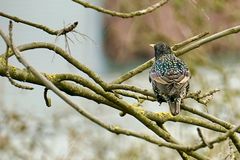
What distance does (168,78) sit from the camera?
5.28 m

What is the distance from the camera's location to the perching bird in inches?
195

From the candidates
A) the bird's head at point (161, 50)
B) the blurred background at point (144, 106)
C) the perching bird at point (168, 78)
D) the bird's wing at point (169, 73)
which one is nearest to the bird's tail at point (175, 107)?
the perching bird at point (168, 78)

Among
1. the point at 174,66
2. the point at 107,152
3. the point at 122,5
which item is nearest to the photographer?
the point at 174,66

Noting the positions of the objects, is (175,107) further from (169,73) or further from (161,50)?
(161,50)

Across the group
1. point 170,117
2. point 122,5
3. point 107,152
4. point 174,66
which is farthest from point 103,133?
point 170,117

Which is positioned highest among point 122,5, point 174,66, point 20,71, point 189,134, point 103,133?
point 20,71

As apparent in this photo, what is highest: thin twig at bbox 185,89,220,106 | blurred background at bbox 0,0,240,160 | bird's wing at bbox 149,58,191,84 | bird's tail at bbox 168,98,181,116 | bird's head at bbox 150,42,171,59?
thin twig at bbox 185,89,220,106

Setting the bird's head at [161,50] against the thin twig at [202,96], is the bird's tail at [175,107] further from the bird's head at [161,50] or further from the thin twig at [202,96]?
the bird's head at [161,50]

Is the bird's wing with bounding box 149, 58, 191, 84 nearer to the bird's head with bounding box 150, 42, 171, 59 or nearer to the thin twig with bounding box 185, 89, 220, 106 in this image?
the bird's head with bounding box 150, 42, 171, 59

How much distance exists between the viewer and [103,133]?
977cm

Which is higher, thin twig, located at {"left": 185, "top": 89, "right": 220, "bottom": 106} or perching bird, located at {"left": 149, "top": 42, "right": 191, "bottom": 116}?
thin twig, located at {"left": 185, "top": 89, "right": 220, "bottom": 106}

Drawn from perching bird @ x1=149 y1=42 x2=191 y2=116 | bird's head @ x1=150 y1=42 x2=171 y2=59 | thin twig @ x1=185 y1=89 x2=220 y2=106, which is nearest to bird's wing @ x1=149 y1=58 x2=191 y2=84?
perching bird @ x1=149 y1=42 x2=191 y2=116

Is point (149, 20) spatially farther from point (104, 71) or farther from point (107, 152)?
point (104, 71)

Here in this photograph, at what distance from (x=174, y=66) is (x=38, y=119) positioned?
11.8 ft
